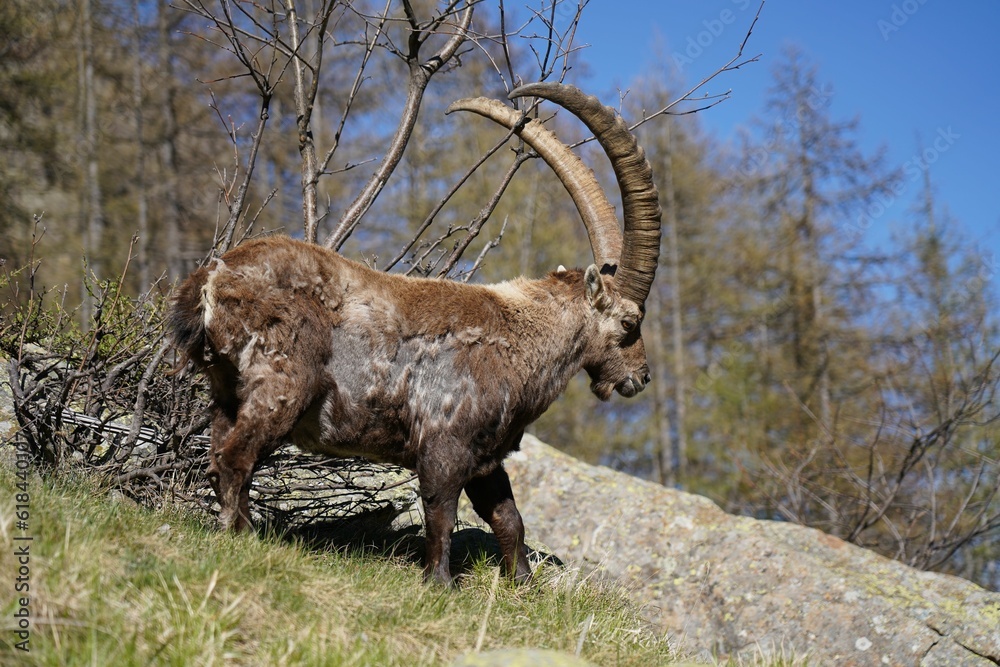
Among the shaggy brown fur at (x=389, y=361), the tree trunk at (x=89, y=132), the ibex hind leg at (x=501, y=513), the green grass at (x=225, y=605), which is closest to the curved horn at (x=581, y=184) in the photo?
the shaggy brown fur at (x=389, y=361)

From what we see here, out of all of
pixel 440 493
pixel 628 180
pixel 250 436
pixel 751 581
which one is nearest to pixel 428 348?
pixel 440 493

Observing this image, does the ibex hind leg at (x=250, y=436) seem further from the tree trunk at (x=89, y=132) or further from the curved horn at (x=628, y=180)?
the tree trunk at (x=89, y=132)

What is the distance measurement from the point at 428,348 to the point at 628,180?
1773 millimetres

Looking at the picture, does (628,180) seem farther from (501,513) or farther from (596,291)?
(501,513)

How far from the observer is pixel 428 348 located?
4.92 meters

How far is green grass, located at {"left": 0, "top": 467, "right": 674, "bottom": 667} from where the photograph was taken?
9.59 feet

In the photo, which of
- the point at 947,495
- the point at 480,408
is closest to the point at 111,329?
the point at 480,408

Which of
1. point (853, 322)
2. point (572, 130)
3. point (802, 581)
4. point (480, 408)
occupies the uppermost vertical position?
point (572, 130)

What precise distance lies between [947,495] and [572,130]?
15.0 metres

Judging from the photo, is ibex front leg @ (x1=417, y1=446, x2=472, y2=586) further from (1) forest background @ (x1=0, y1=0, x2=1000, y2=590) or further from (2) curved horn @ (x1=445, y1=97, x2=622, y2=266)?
(1) forest background @ (x1=0, y1=0, x2=1000, y2=590)

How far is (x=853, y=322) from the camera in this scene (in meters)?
21.0

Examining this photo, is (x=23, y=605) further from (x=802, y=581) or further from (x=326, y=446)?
(x=802, y=581)

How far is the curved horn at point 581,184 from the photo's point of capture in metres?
6.01

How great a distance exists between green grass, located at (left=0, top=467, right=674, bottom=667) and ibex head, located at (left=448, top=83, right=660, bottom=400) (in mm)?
1781
